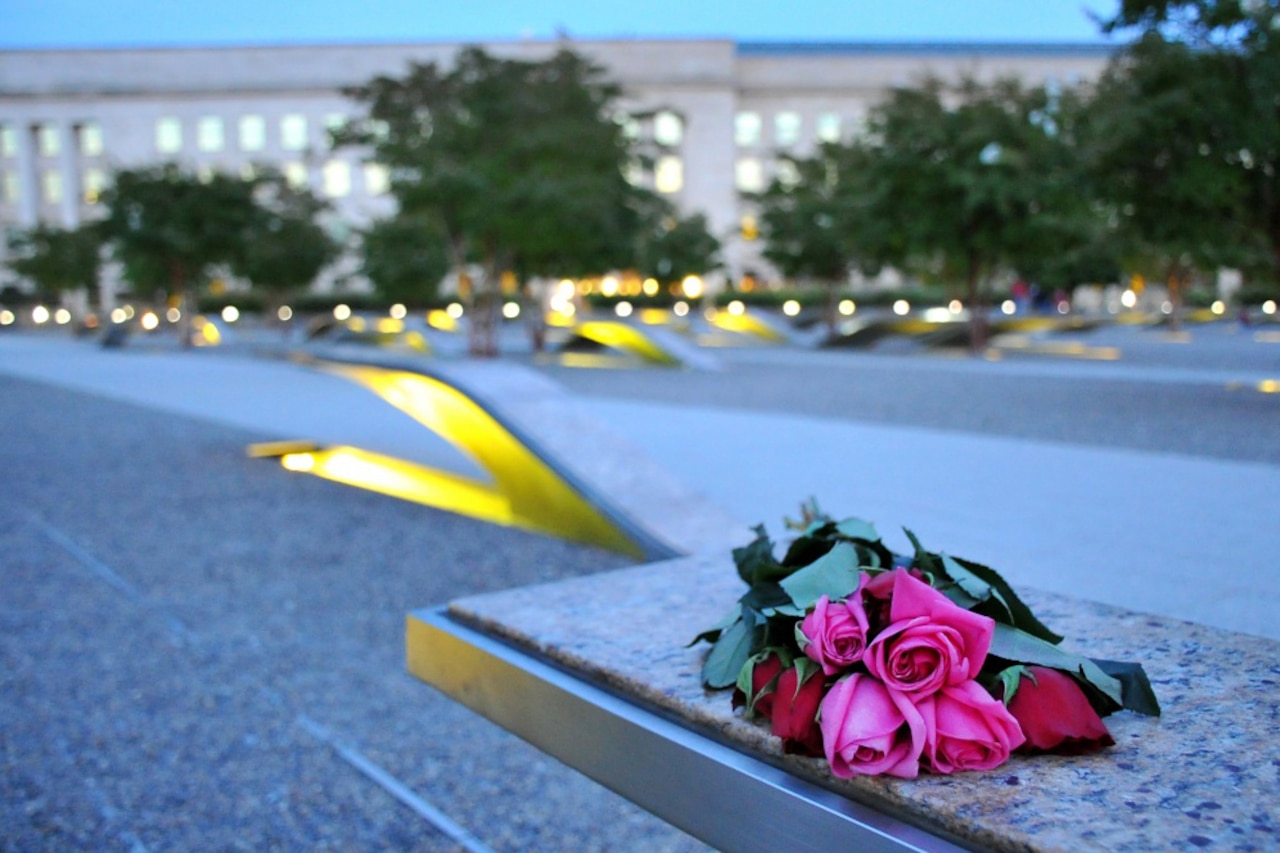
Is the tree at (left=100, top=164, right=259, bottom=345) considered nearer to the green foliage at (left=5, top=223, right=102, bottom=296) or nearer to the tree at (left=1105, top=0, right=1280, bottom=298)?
the green foliage at (left=5, top=223, right=102, bottom=296)

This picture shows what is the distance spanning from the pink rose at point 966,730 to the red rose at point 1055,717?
4 cm

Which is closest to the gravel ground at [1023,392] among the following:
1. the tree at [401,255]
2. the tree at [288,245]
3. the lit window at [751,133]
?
the tree at [401,255]

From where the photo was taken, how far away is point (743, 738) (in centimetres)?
187

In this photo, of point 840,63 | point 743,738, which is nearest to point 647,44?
point 840,63

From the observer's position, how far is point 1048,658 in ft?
5.90

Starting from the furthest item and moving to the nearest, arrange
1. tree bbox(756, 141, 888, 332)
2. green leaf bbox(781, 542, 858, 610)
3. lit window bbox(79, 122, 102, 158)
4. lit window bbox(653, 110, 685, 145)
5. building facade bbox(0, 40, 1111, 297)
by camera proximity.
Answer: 1. lit window bbox(79, 122, 102, 158)
2. lit window bbox(653, 110, 685, 145)
3. building facade bbox(0, 40, 1111, 297)
4. tree bbox(756, 141, 888, 332)
5. green leaf bbox(781, 542, 858, 610)

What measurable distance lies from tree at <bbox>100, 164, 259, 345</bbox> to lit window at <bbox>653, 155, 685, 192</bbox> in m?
41.2

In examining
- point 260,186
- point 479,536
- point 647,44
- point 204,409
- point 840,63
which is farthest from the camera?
point 840,63

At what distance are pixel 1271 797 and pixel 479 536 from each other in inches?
229

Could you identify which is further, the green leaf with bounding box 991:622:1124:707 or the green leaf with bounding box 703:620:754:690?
the green leaf with bounding box 703:620:754:690

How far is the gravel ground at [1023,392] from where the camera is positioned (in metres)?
11.1

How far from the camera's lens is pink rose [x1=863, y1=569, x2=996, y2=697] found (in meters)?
1.67

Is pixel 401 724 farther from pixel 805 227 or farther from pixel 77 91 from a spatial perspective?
pixel 77 91

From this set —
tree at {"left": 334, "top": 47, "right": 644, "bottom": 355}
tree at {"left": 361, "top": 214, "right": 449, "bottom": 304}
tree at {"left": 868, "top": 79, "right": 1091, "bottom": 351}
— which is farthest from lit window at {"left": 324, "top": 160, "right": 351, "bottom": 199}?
tree at {"left": 868, "top": 79, "right": 1091, "bottom": 351}
